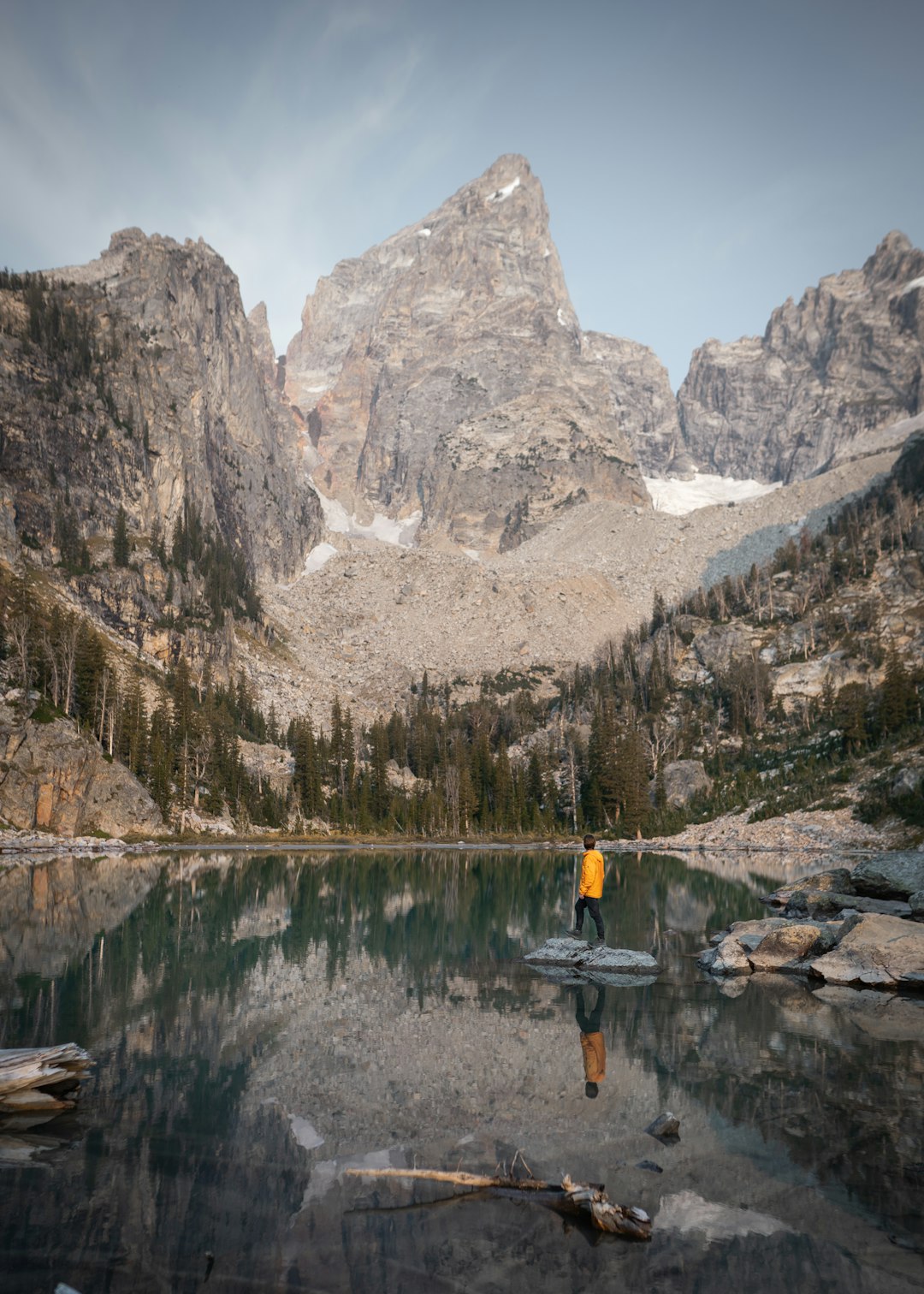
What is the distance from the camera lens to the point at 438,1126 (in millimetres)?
9852

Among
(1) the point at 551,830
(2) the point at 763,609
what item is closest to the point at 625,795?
(1) the point at 551,830

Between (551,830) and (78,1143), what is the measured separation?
340 feet

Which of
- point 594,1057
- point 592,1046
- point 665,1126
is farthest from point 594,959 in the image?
point 665,1126

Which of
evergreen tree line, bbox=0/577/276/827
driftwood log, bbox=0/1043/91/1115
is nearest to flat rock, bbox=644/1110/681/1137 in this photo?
driftwood log, bbox=0/1043/91/1115

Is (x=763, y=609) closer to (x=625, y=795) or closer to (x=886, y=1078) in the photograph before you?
(x=625, y=795)

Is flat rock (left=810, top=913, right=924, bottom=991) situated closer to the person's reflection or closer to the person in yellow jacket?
the person in yellow jacket

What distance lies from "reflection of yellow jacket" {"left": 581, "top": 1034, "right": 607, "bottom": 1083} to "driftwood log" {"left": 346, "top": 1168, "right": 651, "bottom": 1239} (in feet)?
11.7

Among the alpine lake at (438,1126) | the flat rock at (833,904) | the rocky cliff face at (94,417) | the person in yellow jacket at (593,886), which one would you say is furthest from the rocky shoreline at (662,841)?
the rocky cliff face at (94,417)

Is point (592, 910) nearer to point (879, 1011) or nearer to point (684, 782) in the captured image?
point (879, 1011)

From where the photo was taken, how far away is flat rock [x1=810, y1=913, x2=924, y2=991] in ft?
65.5

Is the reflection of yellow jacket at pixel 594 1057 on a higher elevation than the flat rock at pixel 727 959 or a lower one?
higher

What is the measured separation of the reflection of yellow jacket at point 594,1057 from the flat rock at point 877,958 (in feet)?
31.8

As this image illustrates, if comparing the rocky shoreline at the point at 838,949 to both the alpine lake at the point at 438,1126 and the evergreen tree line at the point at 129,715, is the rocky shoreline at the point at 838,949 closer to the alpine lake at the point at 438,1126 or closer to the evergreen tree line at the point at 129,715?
the alpine lake at the point at 438,1126

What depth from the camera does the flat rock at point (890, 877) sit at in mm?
31484
